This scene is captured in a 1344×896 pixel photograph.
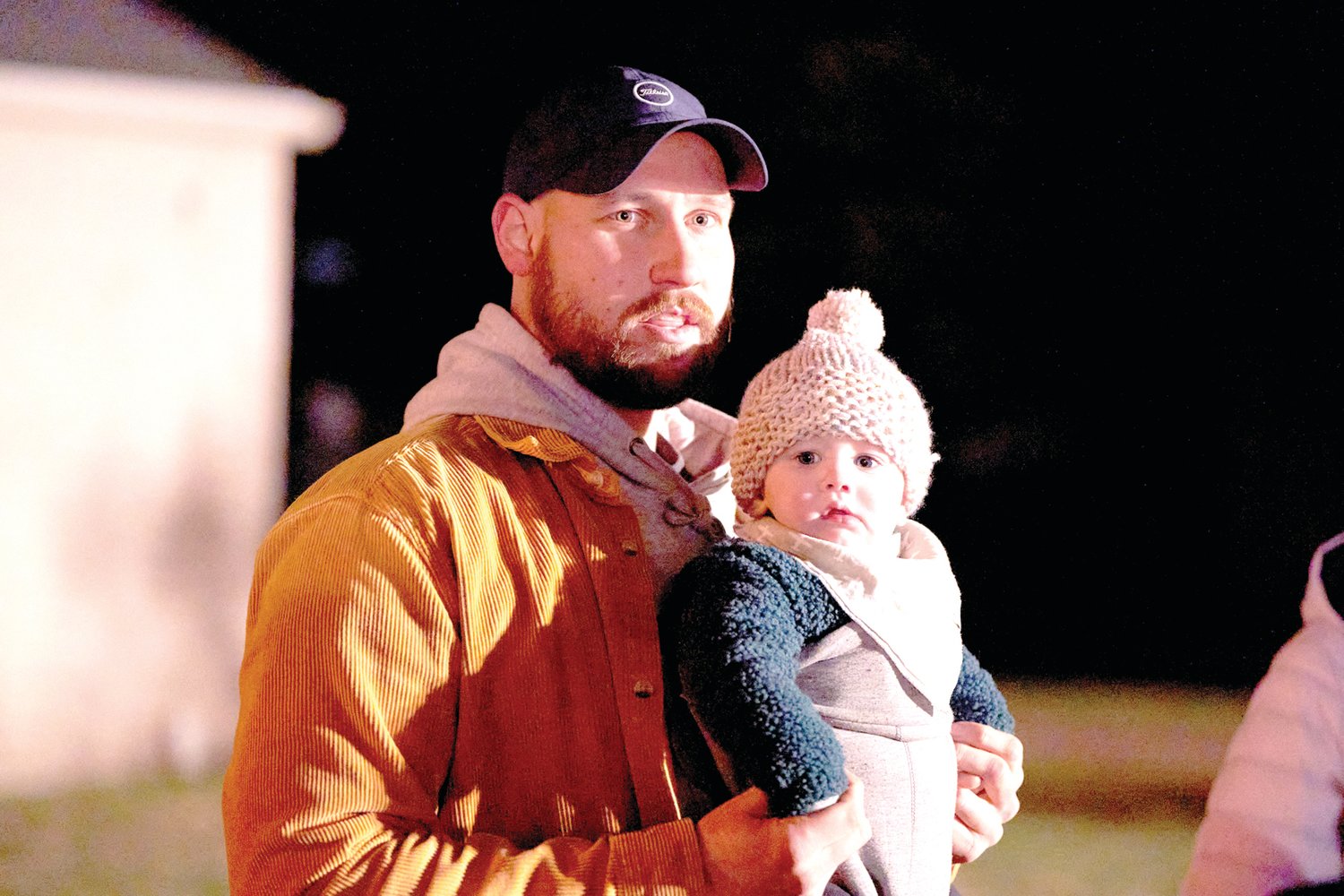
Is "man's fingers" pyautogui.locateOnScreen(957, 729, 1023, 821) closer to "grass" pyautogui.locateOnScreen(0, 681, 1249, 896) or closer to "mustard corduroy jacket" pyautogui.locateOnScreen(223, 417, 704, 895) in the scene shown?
"mustard corduroy jacket" pyautogui.locateOnScreen(223, 417, 704, 895)

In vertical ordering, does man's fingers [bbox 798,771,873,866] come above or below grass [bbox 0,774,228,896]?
above

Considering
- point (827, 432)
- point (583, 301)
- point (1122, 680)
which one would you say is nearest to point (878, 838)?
point (827, 432)

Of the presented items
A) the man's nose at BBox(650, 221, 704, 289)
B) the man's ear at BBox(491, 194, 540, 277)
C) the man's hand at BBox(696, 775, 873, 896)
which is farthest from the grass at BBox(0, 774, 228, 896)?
the man's hand at BBox(696, 775, 873, 896)

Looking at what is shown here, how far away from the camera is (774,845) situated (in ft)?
7.04

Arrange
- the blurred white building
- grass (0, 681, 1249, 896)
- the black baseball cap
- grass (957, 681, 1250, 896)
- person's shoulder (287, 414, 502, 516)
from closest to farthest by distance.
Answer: person's shoulder (287, 414, 502, 516) < the black baseball cap < grass (0, 681, 1249, 896) < grass (957, 681, 1250, 896) < the blurred white building

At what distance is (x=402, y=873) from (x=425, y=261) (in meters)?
17.0

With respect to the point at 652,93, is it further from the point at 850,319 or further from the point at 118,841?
the point at 118,841

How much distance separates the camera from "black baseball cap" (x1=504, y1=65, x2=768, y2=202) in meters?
2.73

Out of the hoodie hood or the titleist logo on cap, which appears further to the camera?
the titleist logo on cap

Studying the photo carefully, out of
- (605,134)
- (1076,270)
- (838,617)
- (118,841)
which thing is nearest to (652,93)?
(605,134)

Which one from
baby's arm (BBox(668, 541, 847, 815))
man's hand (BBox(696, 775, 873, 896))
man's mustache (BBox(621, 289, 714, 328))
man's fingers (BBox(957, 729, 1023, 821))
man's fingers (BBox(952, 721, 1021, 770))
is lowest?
man's fingers (BBox(957, 729, 1023, 821))

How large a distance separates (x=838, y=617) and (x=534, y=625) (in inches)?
22.9

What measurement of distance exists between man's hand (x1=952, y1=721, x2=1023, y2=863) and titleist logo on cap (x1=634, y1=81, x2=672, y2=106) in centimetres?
146

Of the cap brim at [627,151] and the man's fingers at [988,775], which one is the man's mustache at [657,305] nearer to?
the cap brim at [627,151]
